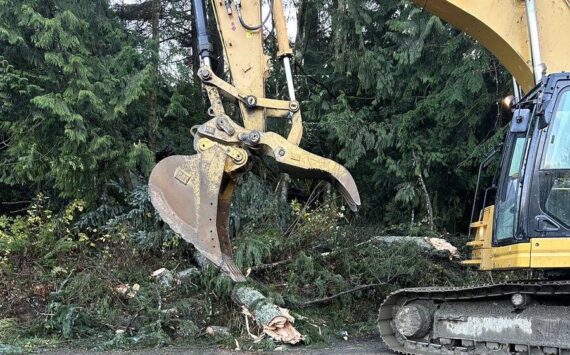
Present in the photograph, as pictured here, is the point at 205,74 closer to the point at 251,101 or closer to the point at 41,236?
the point at 251,101

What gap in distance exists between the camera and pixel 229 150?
5062 millimetres

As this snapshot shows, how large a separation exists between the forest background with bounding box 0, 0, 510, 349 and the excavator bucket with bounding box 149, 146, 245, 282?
5.34 ft

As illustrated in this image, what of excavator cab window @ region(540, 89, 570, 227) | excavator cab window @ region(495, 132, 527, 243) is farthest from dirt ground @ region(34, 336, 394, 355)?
excavator cab window @ region(540, 89, 570, 227)

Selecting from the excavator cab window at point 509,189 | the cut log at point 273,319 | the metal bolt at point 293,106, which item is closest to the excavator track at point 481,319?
the excavator cab window at point 509,189

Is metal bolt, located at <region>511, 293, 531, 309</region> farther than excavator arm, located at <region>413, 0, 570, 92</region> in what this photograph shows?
No

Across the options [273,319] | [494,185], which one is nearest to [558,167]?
[494,185]

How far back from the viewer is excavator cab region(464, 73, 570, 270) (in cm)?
450

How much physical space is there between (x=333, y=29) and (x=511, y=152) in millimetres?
6379

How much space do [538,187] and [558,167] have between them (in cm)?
21

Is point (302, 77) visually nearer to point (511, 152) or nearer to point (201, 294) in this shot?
point (201, 294)

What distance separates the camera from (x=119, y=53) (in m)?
9.27

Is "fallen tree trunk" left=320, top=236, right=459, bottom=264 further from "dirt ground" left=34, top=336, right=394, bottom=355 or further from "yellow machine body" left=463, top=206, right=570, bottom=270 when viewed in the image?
"yellow machine body" left=463, top=206, right=570, bottom=270

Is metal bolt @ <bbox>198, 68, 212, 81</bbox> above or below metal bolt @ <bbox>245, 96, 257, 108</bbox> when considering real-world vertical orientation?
above

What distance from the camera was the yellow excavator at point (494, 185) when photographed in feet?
15.2
